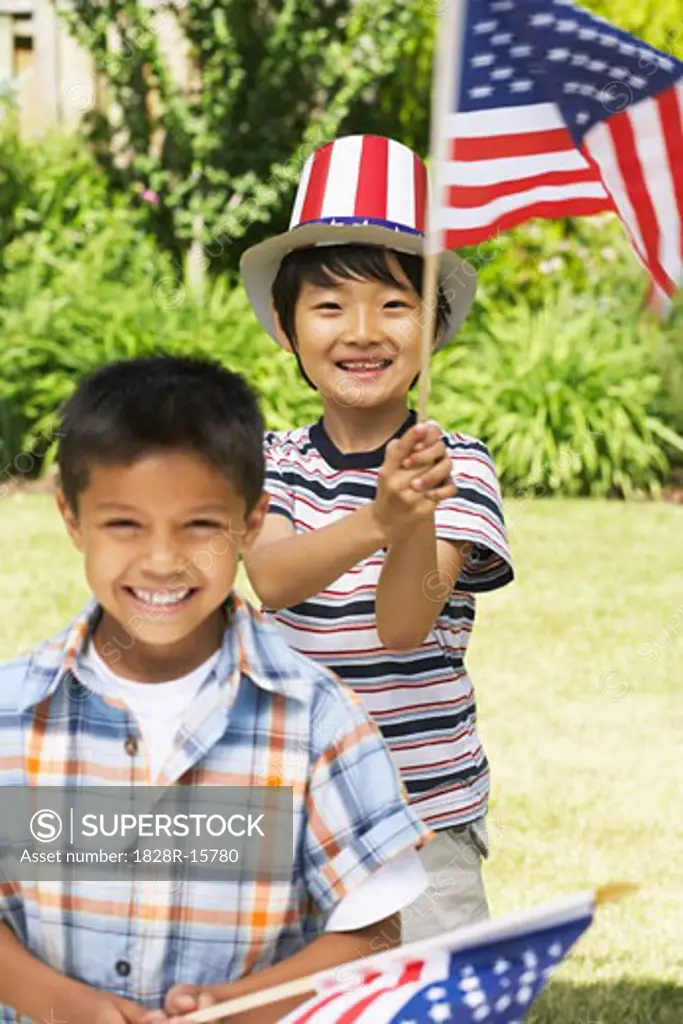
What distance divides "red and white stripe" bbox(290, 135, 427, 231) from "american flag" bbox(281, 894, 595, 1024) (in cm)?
118

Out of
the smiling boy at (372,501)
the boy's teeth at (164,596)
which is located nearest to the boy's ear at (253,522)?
the boy's teeth at (164,596)

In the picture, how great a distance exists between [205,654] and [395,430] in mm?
788

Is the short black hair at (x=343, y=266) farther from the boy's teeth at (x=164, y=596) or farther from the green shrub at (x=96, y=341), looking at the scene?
the green shrub at (x=96, y=341)

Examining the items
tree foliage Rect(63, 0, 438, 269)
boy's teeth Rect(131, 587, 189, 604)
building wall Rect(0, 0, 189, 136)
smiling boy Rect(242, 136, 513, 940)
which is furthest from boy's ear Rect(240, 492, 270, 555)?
building wall Rect(0, 0, 189, 136)

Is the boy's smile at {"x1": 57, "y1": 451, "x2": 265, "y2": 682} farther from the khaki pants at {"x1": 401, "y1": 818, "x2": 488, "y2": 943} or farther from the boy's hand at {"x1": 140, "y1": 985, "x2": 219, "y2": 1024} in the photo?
the khaki pants at {"x1": 401, "y1": 818, "x2": 488, "y2": 943}

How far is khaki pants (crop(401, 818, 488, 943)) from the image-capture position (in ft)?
8.50

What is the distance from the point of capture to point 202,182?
1148 centimetres

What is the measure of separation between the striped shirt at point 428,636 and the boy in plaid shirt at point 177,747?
0.57m

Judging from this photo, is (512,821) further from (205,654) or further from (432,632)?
(205,654)

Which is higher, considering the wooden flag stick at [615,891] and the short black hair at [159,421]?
the short black hair at [159,421]

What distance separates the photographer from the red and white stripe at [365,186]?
103 inches

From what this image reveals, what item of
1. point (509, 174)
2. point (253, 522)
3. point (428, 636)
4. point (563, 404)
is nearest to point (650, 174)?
point (509, 174)

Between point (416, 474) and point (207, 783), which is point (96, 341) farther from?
point (207, 783)

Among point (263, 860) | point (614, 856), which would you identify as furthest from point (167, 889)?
point (614, 856)
